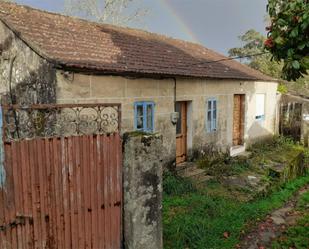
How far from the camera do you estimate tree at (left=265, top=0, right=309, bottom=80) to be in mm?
4805

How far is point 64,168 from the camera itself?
411 centimetres

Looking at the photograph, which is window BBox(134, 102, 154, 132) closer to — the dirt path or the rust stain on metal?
the dirt path

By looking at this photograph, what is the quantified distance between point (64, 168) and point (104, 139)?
0.67 meters

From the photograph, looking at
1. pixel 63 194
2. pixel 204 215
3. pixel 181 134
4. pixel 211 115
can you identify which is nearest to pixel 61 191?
pixel 63 194

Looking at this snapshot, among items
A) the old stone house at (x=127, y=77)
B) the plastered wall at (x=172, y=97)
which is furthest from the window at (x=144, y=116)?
the plastered wall at (x=172, y=97)

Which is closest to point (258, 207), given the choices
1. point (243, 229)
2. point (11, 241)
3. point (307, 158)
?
point (243, 229)

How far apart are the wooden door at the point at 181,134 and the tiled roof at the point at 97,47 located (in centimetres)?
130

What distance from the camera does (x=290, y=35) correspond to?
190 inches

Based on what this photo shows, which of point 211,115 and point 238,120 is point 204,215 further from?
point 238,120

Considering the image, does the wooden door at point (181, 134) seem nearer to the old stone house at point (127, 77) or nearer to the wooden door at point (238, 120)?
the old stone house at point (127, 77)

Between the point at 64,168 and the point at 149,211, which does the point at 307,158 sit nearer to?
the point at 149,211

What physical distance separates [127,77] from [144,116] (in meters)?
1.33

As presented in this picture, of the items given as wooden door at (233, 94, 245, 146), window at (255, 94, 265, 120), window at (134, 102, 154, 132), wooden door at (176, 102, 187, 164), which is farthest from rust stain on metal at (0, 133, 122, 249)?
window at (255, 94, 265, 120)

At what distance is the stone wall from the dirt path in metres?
5.12
